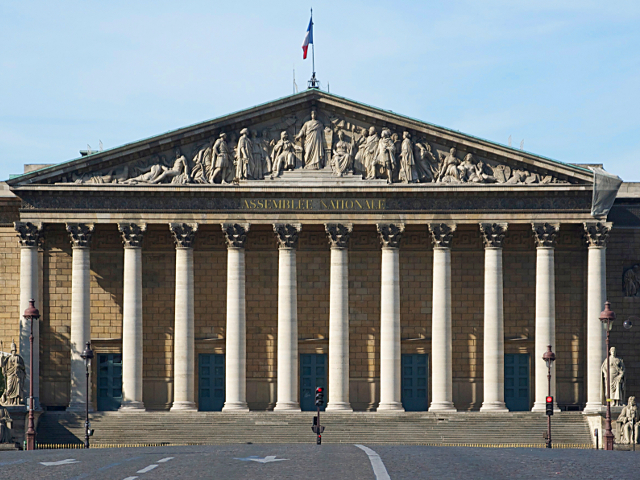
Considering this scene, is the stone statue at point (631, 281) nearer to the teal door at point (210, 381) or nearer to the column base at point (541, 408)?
the column base at point (541, 408)

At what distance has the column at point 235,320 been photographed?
6359 cm

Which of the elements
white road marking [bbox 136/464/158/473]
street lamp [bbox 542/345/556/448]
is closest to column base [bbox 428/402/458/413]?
street lamp [bbox 542/345/556/448]

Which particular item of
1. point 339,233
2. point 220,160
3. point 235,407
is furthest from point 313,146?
point 235,407

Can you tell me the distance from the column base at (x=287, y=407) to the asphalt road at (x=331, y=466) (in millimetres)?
27883

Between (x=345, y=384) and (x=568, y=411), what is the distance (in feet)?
40.2

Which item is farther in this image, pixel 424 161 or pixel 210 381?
pixel 210 381

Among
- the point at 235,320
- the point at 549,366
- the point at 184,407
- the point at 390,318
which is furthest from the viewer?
the point at 390,318

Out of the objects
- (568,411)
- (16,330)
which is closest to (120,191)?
(16,330)

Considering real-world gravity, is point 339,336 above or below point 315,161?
below

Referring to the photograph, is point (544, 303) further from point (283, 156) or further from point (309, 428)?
point (283, 156)

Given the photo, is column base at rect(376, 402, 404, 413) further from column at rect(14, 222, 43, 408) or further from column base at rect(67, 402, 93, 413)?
column at rect(14, 222, 43, 408)

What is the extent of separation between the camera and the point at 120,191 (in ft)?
208

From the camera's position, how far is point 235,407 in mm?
63312

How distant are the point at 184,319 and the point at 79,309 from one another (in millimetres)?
5606
